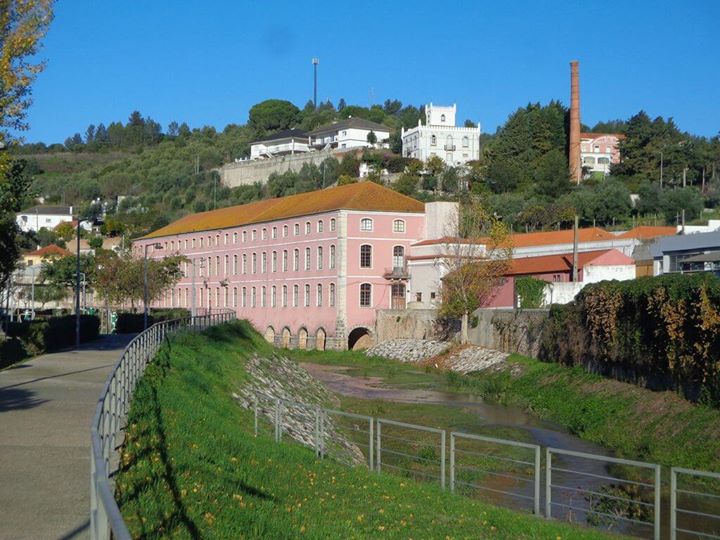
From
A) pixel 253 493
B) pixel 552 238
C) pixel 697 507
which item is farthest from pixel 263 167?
pixel 253 493

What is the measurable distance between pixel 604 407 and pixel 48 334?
18249 mm

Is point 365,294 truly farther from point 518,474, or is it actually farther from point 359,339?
point 518,474

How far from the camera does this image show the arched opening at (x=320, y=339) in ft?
220

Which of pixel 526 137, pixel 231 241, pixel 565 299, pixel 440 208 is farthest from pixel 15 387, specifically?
pixel 526 137

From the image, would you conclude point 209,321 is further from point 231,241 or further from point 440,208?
point 231,241

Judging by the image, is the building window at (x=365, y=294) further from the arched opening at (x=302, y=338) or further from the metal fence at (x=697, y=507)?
the metal fence at (x=697, y=507)

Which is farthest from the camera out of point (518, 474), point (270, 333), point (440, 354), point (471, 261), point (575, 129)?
point (575, 129)

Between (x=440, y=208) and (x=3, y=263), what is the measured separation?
41.6 meters

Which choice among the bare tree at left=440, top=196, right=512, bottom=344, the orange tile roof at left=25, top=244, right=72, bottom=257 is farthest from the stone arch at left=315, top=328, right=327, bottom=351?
the orange tile roof at left=25, top=244, right=72, bottom=257

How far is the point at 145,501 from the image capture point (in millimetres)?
9742

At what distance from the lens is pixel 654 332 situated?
29.2 meters

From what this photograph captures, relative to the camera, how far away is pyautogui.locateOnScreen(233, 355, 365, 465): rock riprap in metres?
20.8

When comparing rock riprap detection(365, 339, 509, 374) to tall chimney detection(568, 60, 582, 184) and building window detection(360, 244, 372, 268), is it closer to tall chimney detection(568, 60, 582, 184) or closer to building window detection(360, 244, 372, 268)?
building window detection(360, 244, 372, 268)

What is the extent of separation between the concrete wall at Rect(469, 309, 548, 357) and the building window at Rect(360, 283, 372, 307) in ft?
41.6
